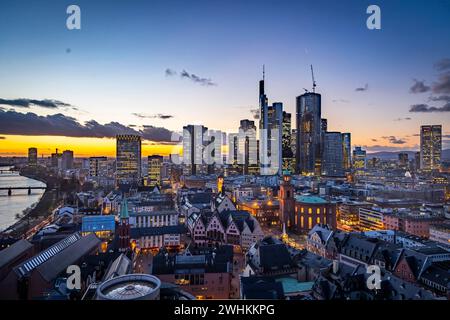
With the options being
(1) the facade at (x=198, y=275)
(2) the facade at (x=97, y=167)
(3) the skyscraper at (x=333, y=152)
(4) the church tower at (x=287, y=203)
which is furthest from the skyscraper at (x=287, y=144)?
(1) the facade at (x=198, y=275)

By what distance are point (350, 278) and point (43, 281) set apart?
8.53 meters

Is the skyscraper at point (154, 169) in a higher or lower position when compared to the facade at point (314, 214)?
higher

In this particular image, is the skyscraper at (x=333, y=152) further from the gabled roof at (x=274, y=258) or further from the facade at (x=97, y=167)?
the gabled roof at (x=274, y=258)

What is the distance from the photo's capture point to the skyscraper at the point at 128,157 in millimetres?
50094

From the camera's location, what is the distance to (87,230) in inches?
678

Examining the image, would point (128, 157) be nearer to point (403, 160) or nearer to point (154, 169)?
point (154, 169)

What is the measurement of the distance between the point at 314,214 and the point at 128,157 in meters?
38.8

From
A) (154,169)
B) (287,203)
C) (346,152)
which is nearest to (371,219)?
(287,203)

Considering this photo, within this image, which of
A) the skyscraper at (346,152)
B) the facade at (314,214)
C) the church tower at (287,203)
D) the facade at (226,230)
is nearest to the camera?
the facade at (226,230)

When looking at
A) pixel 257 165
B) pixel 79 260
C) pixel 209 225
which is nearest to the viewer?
pixel 79 260

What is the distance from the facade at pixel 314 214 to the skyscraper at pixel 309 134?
49.9 m

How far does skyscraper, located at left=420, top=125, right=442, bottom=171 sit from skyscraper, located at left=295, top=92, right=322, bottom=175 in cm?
2041
